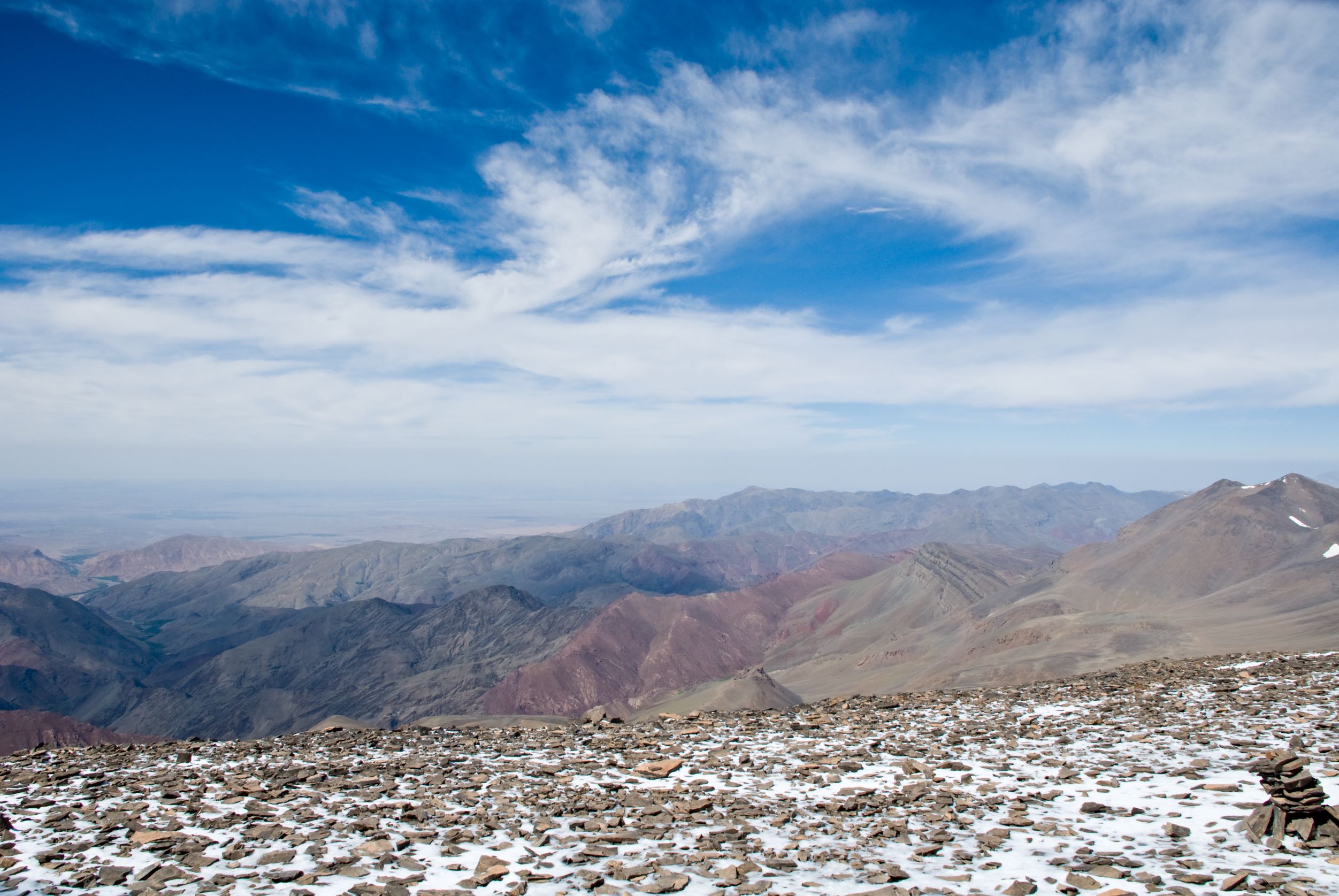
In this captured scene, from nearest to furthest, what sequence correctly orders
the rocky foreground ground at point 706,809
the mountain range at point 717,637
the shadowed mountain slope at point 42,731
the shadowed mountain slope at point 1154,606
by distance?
the rocky foreground ground at point 706,809
the shadowed mountain slope at point 1154,606
the shadowed mountain slope at point 42,731
the mountain range at point 717,637

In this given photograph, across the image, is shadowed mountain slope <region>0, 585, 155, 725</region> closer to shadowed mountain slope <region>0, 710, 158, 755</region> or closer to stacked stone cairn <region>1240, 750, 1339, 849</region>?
shadowed mountain slope <region>0, 710, 158, 755</region>

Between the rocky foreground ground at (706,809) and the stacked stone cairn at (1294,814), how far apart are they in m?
0.10

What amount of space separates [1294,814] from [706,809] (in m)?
7.99

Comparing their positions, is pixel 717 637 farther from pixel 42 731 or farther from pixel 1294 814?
pixel 1294 814

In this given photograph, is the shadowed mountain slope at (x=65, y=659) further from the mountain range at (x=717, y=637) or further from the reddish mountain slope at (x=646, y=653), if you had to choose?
the reddish mountain slope at (x=646, y=653)

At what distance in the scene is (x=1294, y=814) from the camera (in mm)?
9250

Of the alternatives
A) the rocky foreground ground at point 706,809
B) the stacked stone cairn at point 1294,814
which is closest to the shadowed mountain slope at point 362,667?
the rocky foreground ground at point 706,809

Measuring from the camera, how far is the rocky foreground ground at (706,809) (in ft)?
27.1

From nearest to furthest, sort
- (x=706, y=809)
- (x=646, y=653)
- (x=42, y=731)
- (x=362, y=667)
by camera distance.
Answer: (x=706, y=809) < (x=42, y=731) < (x=362, y=667) < (x=646, y=653)

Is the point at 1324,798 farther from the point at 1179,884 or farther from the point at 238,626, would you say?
the point at 238,626

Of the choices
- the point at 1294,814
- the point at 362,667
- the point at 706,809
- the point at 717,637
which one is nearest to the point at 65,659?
the point at 362,667

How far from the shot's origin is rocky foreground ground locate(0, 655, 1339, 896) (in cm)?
827

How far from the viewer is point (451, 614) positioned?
159 m

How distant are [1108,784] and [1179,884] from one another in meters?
4.49
